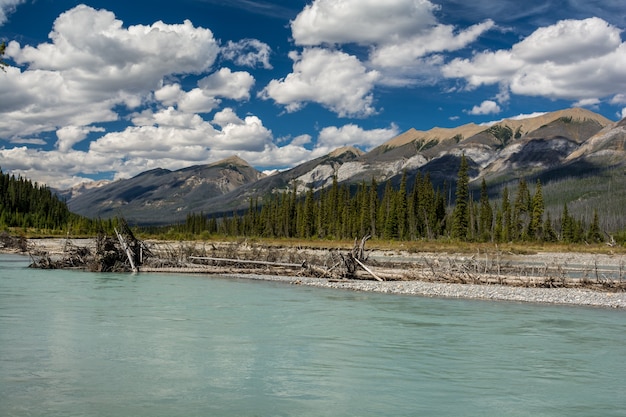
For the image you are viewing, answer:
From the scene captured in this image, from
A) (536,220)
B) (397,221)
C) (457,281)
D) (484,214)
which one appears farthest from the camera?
(484,214)

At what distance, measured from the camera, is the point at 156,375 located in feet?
39.7

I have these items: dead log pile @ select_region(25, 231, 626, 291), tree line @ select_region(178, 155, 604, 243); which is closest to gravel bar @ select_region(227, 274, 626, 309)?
dead log pile @ select_region(25, 231, 626, 291)

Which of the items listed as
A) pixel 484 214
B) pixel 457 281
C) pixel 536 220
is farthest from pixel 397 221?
pixel 457 281

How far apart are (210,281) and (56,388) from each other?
23313 millimetres

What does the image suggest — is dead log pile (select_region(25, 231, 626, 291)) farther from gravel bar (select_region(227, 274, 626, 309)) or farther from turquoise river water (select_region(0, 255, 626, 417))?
turquoise river water (select_region(0, 255, 626, 417))

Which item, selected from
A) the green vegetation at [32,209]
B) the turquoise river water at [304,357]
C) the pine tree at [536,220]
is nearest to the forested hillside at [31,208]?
the green vegetation at [32,209]

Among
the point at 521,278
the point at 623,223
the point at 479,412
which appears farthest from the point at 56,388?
the point at 623,223

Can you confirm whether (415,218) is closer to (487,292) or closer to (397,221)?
(397,221)

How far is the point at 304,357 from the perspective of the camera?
46.7ft

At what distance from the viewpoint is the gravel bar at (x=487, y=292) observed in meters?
25.5

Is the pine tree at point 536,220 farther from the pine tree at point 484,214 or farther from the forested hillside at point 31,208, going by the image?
the forested hillside at point 31,208

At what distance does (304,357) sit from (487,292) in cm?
1636

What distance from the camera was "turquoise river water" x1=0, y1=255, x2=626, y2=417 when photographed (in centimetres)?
1045

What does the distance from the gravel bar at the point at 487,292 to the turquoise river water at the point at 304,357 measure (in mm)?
1648
